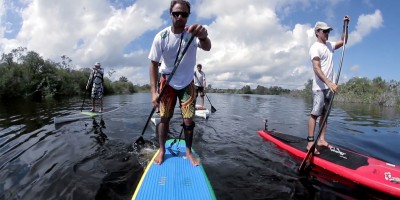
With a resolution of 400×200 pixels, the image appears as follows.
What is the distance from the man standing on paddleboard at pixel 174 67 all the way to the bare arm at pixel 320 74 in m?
2.82

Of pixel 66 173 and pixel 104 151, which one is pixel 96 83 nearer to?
pixel 104 151

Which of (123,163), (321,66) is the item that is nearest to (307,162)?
(321,66)

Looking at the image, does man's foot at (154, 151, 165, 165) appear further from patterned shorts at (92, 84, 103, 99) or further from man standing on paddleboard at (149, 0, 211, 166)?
patterned shorts at (92, 84, 103, 99)

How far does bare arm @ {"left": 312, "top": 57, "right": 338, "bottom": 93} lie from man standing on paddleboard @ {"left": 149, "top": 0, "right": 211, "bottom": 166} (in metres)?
2.82

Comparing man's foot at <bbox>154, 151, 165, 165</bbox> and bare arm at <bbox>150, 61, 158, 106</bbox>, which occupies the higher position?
bare arm at <bbox>150, 61, 158, 106</bbox>

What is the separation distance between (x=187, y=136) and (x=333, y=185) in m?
2.60

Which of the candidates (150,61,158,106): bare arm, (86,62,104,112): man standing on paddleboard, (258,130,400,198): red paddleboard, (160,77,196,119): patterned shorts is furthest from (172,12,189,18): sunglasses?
(86,62,104,112): man standing on paddleboard

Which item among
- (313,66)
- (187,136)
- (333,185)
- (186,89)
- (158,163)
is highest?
(313,66)

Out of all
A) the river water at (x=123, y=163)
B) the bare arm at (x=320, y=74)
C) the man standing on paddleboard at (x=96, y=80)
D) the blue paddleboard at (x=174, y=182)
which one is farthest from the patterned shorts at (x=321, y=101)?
the man standing on paddleboard at (x=96, y=80)

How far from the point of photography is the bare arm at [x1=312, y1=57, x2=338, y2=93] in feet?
17.2

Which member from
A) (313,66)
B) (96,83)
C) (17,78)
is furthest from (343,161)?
(17,78)

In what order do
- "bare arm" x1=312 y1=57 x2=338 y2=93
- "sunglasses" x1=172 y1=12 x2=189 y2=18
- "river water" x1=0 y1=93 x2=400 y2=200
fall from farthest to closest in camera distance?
1. "bare arm" x1=312 y1=57 x2=338 y2=93
2. "river water" x1=0 y1=93 x2=400 y2=200
3. "sunglasses" x1=172 y1=12 x2=189 y2=18

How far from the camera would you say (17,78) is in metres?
32.5

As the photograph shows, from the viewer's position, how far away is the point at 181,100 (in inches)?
173
